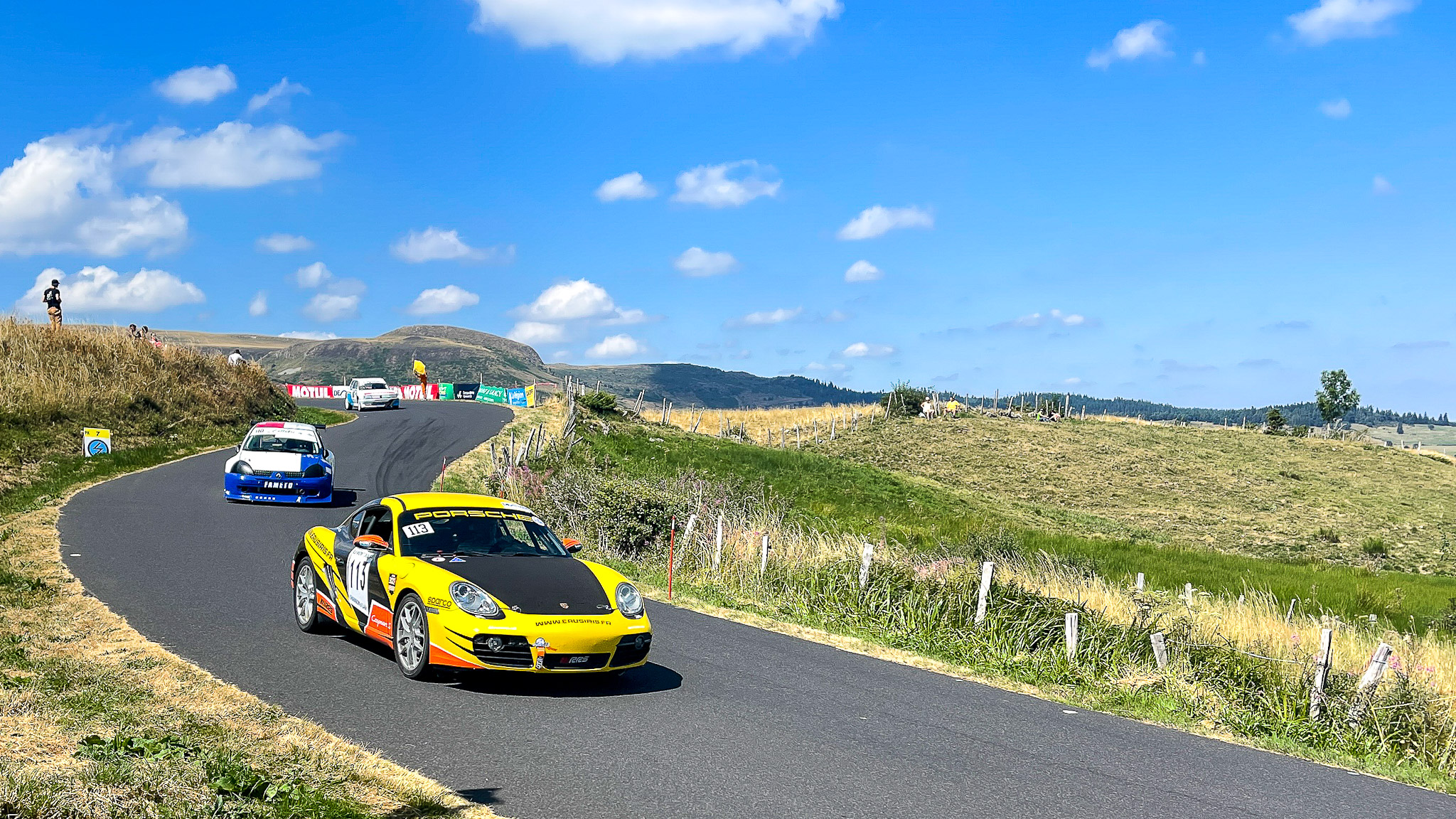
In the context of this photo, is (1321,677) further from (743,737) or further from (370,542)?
(370,542)

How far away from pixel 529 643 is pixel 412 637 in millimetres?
1195

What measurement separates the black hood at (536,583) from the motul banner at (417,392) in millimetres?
62479

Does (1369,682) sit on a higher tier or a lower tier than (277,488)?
lower

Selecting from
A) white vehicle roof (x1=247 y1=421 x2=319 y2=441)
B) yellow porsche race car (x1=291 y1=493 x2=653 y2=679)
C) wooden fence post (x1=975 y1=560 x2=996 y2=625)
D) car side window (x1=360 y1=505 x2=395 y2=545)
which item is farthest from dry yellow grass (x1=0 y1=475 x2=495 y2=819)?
→ white vehicle roof (x1=247 y1=421 x2=319 y2=441)

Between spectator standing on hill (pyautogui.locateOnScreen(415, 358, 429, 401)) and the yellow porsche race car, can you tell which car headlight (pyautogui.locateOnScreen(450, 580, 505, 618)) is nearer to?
the yellow porsche race car

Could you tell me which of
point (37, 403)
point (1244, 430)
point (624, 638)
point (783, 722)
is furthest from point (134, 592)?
point (1244, 430)

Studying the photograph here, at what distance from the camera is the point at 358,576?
9.52 metres

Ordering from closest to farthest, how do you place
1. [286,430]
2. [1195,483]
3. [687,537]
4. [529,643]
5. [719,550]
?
[529,643] → [719,550] → [687,537] → [286,430] → [1195,483]

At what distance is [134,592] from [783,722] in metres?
8.28

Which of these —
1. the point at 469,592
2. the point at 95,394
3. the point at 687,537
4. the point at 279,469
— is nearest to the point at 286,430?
the point at 279,469

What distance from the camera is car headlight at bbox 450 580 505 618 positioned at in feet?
26.7

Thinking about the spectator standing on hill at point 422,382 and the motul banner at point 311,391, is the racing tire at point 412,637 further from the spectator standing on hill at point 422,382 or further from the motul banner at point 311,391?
the motul banner at point 311,391

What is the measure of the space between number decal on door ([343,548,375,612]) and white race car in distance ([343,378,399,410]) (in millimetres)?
44663

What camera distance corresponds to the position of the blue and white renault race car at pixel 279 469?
2162cm
